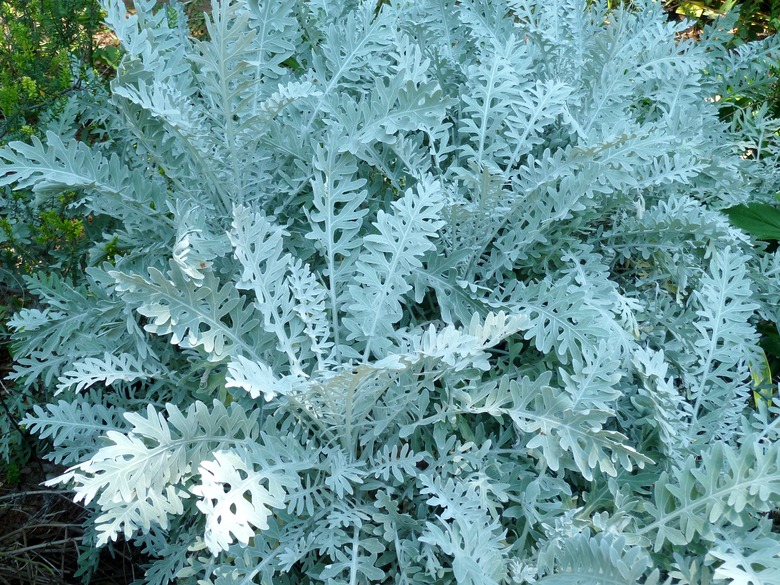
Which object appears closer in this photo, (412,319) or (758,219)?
(412,319)

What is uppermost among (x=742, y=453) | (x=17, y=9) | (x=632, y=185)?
(x=17, y=9)

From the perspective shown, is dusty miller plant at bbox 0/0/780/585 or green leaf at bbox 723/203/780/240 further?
green leaf at bbox 723/203/780/240

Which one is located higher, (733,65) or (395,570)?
(733,65)

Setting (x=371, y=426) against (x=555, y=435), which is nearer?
(x=555, y=435)

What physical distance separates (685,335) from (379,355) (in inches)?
28.5

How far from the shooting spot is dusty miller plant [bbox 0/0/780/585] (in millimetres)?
1326

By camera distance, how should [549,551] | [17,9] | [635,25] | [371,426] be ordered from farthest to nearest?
[17,9] → [635,25] → [371,426] → [549,551]

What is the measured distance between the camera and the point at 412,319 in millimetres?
1692

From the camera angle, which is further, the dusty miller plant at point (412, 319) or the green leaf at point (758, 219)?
the green leaf at point (758, 219)

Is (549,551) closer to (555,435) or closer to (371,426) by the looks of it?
(555,435)

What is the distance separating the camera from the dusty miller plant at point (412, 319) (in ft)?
4.35

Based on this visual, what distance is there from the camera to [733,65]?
2361mm

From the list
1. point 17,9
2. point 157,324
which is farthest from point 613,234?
point 17,9

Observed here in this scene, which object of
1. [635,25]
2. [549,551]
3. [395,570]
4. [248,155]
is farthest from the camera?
[635,25]
